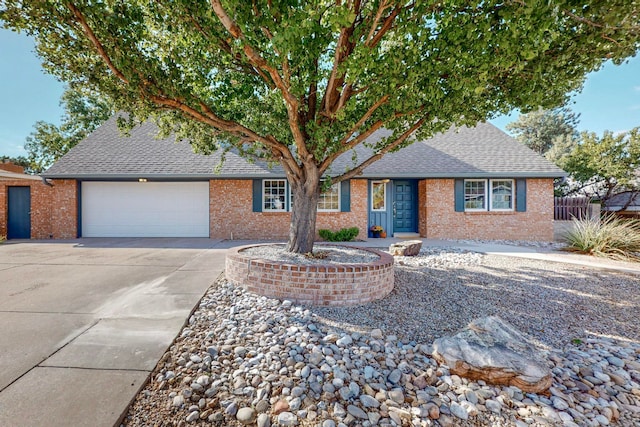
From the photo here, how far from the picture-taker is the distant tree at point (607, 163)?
39.0ft

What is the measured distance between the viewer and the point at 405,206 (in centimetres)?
1074

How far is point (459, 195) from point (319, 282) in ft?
28.2

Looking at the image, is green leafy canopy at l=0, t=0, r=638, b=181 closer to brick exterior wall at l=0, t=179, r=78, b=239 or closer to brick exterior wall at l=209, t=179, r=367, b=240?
brick exterior wall at l=209, t=179, r=367, b=240

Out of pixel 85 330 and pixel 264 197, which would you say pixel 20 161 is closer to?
pixel 264 197

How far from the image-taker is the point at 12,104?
54.9 ft

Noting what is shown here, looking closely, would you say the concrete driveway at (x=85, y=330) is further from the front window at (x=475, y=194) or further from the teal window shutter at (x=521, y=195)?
the teal window shutter at (x=521, y=195)

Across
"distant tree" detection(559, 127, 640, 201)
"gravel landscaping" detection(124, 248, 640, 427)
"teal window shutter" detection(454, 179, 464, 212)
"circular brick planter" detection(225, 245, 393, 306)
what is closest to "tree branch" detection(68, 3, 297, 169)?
"circular brick planter" detection(225, 245, 393, 306)

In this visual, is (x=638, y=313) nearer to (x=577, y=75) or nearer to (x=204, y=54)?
(x=577, y=75)

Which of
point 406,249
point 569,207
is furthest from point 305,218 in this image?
point 569,207

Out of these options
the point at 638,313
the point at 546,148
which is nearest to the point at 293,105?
the point at 638,313

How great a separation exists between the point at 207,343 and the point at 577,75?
5.70 m

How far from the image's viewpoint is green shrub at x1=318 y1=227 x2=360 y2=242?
948 centimetres

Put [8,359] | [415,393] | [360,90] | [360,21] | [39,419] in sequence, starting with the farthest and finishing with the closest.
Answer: [360,90] → [360,21] → [8,359] → [415,393] → [39,419]

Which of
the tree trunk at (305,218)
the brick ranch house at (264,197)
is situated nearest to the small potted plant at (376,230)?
the brick ranch house at (264,197)
